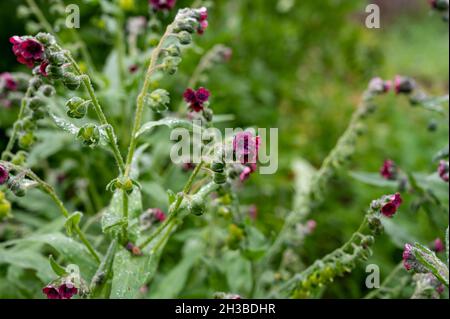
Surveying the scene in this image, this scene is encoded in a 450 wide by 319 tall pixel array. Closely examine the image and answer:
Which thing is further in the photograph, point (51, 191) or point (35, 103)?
point (35, 103)

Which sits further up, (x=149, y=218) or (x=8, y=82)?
(x=8, y=82)

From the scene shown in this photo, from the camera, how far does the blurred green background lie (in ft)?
9.14

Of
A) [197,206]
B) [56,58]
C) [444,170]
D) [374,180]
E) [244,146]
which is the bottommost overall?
[374,180]

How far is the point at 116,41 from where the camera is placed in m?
2.40

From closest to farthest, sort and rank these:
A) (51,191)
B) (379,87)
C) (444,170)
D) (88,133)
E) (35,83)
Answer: (88,133) → (51,191) → (35,83) → (444,170) → (379,87)

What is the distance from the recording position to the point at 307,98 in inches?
167

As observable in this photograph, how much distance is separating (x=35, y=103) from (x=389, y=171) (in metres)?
1.11

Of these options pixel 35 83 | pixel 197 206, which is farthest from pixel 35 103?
pixel 197 206

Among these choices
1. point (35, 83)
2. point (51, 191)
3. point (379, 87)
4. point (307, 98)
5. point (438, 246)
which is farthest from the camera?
point (307, 98)

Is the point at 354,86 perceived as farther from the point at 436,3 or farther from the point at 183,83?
the point at 436,3

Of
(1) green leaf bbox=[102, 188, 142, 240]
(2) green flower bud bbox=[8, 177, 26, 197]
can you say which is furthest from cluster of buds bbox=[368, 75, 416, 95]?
(2) green flower bud bbox=[8, 177, 26, 197]

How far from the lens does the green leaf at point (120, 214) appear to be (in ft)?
4.37

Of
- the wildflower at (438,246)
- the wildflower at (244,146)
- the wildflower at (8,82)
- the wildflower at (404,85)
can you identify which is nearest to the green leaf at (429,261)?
the wildflower at (244,146)

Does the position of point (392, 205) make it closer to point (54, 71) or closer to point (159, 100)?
point (159, 100)
